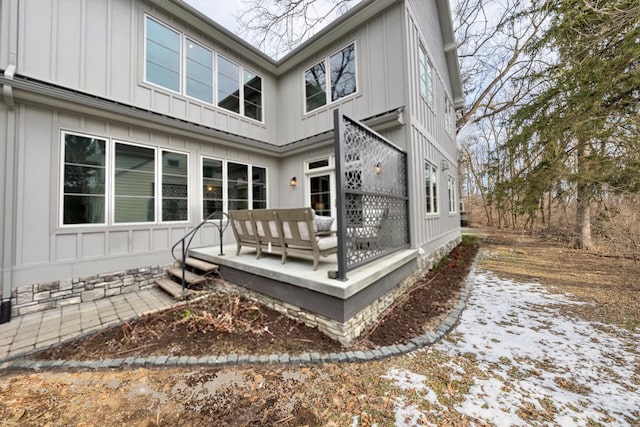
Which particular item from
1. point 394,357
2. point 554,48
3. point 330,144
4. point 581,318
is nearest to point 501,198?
point 554,48

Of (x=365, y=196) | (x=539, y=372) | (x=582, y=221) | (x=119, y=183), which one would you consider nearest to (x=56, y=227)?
(x=119, y=183)

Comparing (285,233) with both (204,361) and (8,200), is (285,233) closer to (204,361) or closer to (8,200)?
(204,361)

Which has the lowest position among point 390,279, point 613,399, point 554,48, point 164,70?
point 613,399

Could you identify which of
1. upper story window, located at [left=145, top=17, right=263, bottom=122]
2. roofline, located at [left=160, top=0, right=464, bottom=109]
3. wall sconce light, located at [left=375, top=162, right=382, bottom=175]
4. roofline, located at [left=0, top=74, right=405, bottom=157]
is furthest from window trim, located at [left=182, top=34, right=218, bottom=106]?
wall sconce light, located at [left=375, top=162, right=382, bottom=175]

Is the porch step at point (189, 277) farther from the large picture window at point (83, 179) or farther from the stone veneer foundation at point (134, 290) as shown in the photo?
the large picture window at point (83, 179)

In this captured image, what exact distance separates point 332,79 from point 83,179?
6.14 metres

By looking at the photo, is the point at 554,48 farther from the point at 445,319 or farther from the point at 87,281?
the point at 87,281

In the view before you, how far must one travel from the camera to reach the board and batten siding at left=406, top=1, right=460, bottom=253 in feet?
17.5

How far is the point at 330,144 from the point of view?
659cm

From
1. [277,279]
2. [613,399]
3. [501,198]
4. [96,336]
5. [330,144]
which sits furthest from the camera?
[501,198]

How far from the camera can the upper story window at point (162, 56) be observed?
534 centimetres

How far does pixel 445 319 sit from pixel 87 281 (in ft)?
20.1

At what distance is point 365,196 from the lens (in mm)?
3625

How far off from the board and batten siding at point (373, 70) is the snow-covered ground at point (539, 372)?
3.90 m
